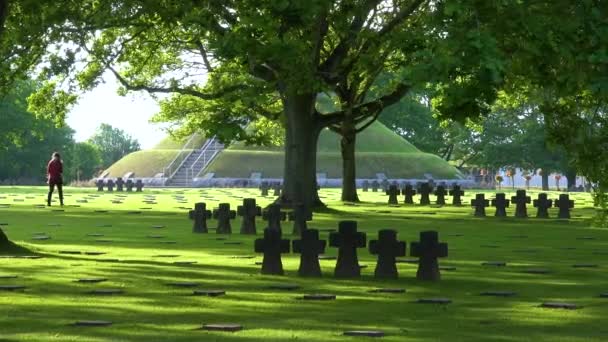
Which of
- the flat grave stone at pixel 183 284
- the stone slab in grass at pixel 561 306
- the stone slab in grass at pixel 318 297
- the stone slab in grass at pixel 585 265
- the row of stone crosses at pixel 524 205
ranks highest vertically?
the row of stone crosses at pixel 524 205

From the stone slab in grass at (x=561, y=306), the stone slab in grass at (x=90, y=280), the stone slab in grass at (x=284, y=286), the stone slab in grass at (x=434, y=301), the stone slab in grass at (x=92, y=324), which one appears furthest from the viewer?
the stone slab in grass at (x=90, y=280)

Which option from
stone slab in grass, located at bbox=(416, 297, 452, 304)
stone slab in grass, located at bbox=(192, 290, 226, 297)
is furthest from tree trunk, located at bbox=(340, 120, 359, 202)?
stone slab in grass, located at bbox=(416, 297, 452, 304)

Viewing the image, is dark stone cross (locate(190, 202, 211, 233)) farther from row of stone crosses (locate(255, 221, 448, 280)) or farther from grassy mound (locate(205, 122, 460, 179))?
grassy mound (locate(205, 122, 460, 179))

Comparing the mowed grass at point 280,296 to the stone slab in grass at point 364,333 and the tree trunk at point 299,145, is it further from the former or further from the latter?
the tree trunk at point 299,145

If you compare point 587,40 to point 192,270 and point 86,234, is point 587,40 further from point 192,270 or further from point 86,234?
point 86,234

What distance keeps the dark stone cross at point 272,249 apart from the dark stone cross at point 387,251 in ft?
4.24

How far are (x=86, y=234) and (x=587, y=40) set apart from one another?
56.5 ft

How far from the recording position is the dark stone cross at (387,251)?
17812mm

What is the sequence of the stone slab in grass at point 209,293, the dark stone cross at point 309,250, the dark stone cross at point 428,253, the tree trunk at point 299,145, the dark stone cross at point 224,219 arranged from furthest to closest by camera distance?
the tree trunk at point 299,145 < the dark stone cross at point 224,219 < the dark stone cross at point 309,250 < the dark stone cross at point 428,253 < the stone slab in grass at point 209,293

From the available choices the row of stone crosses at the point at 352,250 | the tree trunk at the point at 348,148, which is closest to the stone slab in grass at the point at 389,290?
the row of stone crosses at the point at 352,250

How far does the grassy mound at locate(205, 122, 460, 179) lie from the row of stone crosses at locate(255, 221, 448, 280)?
10537cm

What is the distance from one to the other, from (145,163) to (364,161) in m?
23.1

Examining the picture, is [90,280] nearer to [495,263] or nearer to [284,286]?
[284,286]

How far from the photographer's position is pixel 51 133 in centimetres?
14000
